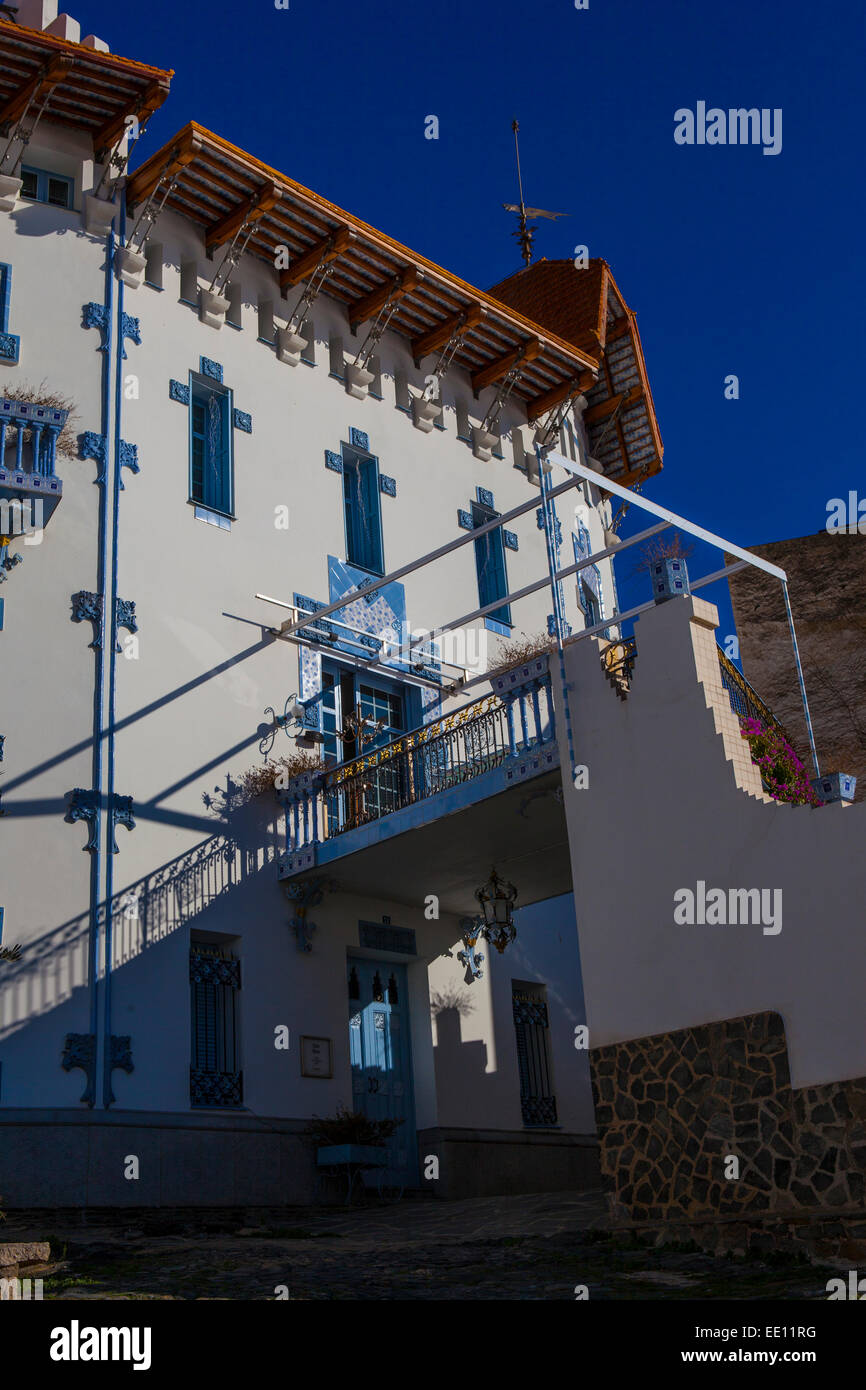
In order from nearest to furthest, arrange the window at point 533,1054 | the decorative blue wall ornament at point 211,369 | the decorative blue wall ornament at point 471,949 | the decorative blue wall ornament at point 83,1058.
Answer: the decorative blue wall ornament at point 83,1058
the decorative blue wall ornament at point 211,369
the decorative blue wall ornament at point 471,949
the window at point 533,1054

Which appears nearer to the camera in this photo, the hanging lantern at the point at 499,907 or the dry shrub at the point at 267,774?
the hanging lantern at the point at 499,907

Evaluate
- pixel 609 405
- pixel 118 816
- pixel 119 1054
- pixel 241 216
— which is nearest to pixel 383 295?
pixel 241 216

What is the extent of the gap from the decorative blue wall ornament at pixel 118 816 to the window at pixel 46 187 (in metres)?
7.41

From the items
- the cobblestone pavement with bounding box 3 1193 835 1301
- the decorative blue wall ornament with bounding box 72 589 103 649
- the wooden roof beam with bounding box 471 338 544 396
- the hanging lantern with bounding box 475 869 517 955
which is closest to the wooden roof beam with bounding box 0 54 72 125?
the decorative blue wall ornament with bounding box 72 589 103 649

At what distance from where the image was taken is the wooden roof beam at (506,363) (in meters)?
21.4

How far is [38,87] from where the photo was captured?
52.5 ft

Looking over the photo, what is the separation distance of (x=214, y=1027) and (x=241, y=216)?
1021 cm

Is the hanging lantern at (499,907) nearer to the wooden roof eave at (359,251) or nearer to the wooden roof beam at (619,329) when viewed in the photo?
the wooden roof eave at (359,251)

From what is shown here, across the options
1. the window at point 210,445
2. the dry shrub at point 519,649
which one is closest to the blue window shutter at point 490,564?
the dry shrub at point 519,649

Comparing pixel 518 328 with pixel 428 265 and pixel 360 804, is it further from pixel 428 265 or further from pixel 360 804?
pixel 360 804

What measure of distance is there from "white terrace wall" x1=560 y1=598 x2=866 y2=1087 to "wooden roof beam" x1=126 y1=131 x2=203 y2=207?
8.33 metres

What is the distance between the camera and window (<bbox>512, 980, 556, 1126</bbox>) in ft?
60.5

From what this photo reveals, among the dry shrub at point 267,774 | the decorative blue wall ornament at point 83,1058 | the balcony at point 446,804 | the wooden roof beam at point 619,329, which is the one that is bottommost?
the decorative blue wall ornament at point 83,1058

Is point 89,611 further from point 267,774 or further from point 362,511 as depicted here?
point 362,511
